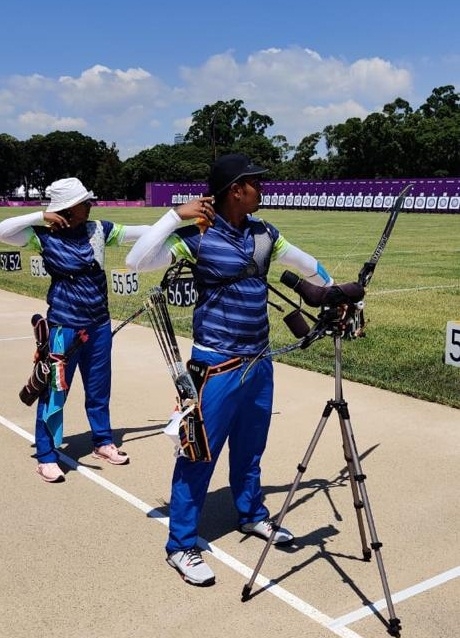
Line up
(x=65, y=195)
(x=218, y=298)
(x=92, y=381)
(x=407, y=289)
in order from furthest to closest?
(x=407, y=289), (x=92, y=381), (x=65, y=195), (x=218, y=298)

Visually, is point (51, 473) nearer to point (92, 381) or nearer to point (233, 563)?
point (92, 381)

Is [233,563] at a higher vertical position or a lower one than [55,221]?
lower

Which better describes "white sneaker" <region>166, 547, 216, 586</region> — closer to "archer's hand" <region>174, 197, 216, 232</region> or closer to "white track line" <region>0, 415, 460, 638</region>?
"white track line" <region>0, 415, 460, 638</region>

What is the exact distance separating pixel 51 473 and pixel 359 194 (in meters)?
49.9

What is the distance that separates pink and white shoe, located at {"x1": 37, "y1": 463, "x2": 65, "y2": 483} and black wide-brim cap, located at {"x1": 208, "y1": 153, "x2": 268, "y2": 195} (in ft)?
8.04

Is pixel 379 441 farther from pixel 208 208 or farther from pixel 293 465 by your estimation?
pixel 208 208

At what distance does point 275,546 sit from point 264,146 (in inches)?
3803

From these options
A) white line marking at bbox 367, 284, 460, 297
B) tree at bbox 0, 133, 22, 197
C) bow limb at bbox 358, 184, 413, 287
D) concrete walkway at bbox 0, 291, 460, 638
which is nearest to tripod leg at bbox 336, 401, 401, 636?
concrete walkway at bbox 0, 291, 460, 638

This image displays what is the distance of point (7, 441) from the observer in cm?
579

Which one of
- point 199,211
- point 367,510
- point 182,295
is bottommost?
point 182,295

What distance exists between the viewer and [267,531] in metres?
3.98

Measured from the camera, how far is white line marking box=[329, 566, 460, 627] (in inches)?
126

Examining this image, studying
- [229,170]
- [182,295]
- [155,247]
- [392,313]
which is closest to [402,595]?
[155,247]

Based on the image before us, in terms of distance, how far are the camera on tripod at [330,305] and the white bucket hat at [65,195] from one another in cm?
177
